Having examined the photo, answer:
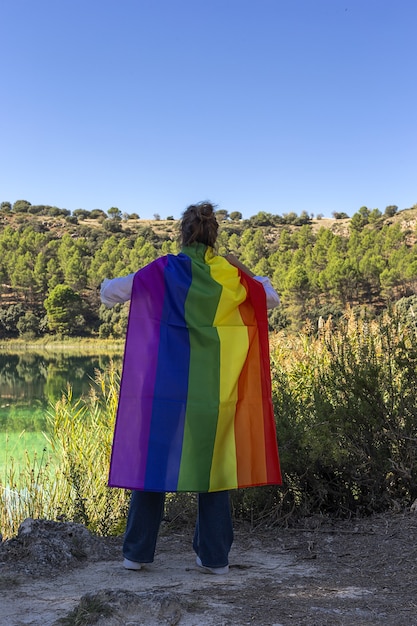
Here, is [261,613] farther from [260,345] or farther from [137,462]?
[260,345]

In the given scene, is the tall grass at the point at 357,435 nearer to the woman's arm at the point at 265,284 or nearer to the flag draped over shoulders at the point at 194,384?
the flag draped over shoulders at the point at 194,384

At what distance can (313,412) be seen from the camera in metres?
3.84

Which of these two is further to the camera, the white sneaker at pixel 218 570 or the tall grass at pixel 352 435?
the tall grass at pixel 352 435

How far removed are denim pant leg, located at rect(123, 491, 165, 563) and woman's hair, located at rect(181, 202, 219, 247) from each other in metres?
1.08

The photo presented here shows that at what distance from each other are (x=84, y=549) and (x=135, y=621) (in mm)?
1077

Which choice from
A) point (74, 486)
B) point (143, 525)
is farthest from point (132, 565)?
point (74, 486)

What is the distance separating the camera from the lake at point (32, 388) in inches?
506

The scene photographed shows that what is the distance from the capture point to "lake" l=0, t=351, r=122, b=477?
1286cm

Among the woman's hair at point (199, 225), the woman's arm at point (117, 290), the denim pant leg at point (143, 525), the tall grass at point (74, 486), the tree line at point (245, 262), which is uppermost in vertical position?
the tree line at point (245, 262)

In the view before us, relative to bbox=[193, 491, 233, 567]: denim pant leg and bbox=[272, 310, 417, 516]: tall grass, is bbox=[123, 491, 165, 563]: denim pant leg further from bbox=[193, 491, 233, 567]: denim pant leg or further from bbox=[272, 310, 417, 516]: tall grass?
bbox=[272, 310, 417, 516]: tall grass

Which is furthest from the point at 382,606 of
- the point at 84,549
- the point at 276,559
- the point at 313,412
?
the point at 313,412

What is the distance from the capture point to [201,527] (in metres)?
2.71

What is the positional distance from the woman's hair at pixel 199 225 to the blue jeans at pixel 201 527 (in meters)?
1.06

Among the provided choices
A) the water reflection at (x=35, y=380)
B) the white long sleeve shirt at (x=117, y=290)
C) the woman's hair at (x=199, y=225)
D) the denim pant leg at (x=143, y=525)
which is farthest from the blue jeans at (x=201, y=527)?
the water reflection at (x=35, y=380)
